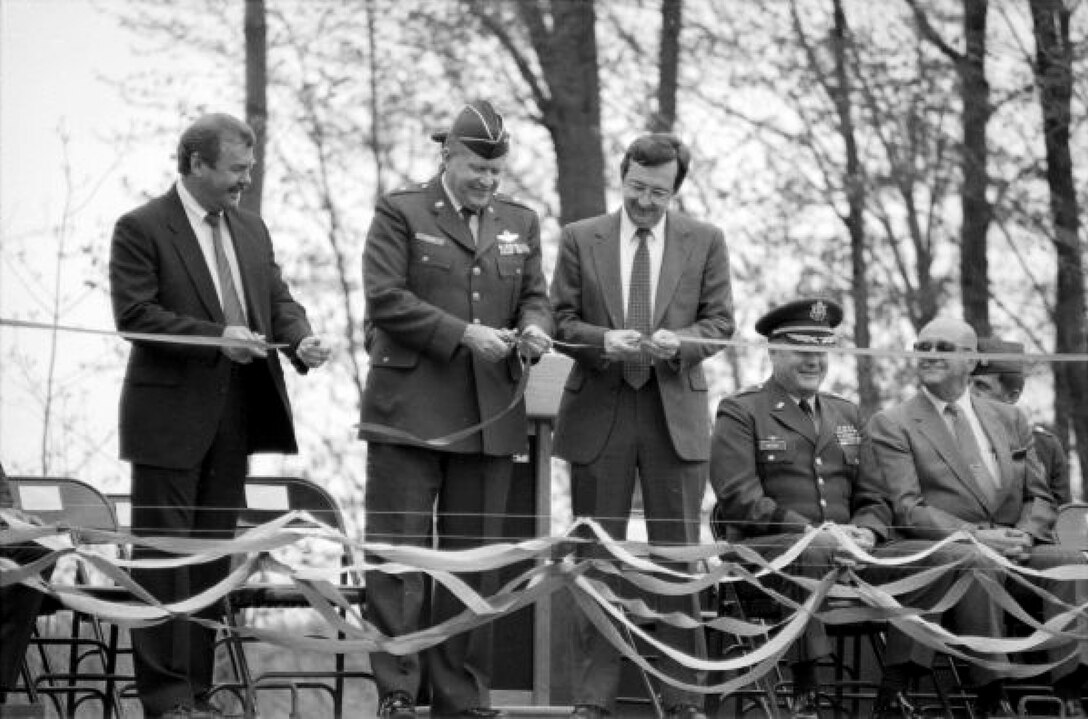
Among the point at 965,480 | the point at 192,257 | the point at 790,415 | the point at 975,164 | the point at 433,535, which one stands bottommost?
the point at 433,535

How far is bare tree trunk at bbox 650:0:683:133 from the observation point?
18.2 meters

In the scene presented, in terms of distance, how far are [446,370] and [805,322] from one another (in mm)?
1753

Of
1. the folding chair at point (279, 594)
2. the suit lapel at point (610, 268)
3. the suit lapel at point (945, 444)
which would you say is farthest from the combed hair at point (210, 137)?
the suit lapel at point (945, 444)

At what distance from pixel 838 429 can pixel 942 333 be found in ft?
2.27

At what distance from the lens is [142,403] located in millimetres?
7652

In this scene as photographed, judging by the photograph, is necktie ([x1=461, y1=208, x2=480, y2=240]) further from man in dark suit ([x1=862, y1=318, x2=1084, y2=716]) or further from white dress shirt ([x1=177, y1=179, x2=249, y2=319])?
man in dark suit ([x1=862, y1=318, x2=1084, y2=716])

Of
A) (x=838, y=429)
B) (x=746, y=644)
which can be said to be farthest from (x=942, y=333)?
(x=746, y=644)

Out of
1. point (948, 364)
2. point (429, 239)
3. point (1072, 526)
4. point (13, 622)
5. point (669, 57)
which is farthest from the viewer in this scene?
point (669, 57)

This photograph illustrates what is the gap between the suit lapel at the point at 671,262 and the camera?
8.38m

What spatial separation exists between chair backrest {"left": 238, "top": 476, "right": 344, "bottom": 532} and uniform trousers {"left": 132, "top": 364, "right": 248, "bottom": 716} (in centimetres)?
120

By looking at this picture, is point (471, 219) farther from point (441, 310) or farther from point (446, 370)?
point (446, 370)

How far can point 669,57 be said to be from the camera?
59.9 feet

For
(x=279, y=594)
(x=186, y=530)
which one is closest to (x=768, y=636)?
(x=279, y=594)

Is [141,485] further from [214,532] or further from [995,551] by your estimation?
[995,551]
